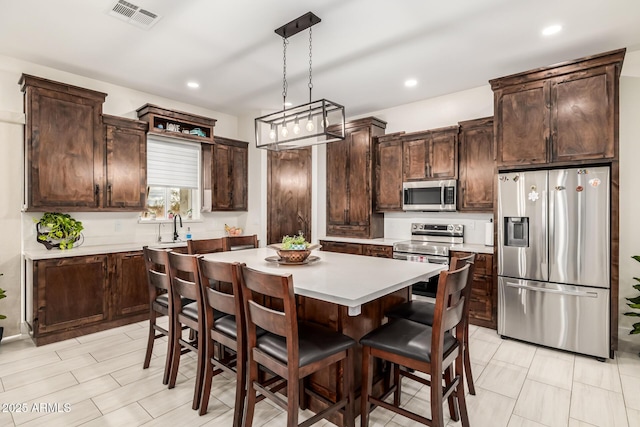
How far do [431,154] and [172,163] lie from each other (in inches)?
145

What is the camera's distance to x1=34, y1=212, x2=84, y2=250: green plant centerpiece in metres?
3.56

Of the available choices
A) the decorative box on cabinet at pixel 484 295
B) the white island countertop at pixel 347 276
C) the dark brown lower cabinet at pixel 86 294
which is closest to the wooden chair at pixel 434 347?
the white island countertop at pixel 347 276

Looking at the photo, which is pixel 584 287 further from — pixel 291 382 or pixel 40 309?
pixel 40 309

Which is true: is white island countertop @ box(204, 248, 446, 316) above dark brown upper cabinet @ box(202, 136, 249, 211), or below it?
below

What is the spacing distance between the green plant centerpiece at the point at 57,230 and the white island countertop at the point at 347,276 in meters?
2.00

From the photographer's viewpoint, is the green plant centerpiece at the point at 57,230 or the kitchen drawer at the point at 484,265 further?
the kitchen drawer at the point at 484,265

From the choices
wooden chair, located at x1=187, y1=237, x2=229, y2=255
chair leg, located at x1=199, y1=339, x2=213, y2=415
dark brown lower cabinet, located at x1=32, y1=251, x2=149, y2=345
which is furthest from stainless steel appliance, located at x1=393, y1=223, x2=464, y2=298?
dark brown lower cabinet, located at x1=32, y1=251, x2=149, y2=345

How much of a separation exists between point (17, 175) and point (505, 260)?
5.25m

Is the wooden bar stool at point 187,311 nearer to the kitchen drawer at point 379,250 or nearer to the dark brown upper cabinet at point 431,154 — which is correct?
the kitchen drawer at point 379,250

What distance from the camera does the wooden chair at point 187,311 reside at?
84.3 inches

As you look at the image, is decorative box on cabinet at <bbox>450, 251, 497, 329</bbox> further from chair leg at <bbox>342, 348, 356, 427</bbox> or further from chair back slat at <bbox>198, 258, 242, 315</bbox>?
chair back slat at <bbox>198, 258, 242, 315</bbox>

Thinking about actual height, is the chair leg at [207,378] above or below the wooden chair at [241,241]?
below

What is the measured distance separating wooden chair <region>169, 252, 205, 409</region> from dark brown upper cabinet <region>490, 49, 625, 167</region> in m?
3.22

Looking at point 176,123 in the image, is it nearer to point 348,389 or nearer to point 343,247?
point 343,247
